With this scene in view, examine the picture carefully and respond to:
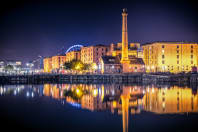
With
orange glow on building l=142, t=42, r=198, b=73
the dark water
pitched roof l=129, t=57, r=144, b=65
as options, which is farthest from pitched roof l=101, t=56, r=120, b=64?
the dark water

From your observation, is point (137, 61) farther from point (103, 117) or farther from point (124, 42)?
point (103, 117)

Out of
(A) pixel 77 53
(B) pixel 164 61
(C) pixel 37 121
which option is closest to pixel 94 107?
(C) pixel 37 121

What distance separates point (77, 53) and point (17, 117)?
111 meters

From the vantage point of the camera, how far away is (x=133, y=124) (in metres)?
22.0

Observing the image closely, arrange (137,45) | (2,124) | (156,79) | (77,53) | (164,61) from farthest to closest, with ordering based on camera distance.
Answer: (77,53)
(137,45)
(164,61)
(156,79)
(2,124)

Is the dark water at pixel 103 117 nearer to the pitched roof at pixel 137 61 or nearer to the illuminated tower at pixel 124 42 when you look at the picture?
the illuminated tower at pixel 124 42

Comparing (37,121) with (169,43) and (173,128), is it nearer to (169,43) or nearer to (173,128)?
(173,128)

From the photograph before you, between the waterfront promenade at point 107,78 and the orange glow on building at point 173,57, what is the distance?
1272cm

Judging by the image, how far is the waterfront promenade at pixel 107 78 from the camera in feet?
219

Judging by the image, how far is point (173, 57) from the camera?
86.4m

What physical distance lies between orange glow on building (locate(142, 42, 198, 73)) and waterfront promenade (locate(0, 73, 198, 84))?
12723mm

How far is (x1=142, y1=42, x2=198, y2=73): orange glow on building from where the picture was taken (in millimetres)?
85750

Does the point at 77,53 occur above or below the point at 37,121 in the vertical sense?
above

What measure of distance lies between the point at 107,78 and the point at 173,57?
935 inches
